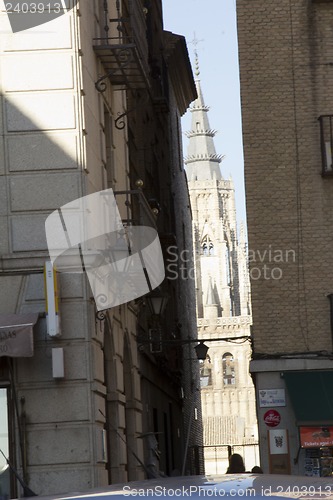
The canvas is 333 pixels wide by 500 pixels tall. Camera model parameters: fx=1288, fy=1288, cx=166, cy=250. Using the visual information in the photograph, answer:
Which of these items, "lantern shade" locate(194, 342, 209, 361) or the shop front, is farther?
"lantern shade" locate(194, 342, 209, 361)

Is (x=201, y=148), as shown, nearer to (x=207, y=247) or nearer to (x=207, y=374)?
(x=207, y=247)

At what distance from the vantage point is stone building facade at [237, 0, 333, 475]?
989 inches

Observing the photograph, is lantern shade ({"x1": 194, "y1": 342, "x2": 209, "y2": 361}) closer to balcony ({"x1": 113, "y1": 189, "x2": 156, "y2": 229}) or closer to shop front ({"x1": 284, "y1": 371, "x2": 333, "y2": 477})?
shop front ({"x1": 284, "y1": 371, "x2": 333, "y2": 477})

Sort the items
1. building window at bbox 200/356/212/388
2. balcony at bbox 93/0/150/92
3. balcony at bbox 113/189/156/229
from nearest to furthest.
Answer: balcony at bbox 93/0/150/92
balcony at bbox 113/189/156/229
building window at bbox 200/356/212/388

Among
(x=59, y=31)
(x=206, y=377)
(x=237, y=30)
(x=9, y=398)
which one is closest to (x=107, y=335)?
(x=9, y=398)

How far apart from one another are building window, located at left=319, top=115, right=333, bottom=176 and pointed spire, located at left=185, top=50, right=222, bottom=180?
15656 cm

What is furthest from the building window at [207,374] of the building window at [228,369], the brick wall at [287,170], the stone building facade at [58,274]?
the stone building facade at [58,274]

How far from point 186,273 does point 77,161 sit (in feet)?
101

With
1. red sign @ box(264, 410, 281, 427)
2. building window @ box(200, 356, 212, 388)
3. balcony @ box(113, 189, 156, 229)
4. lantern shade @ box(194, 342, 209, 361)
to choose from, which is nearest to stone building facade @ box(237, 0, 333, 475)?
red sign @ box(264, 410, 281, 427)

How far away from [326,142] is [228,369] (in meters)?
130

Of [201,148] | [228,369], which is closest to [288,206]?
[228,369]

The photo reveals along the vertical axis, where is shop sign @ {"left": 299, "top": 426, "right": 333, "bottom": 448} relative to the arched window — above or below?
below

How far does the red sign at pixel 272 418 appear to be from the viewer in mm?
24906

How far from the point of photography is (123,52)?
1895 cm
